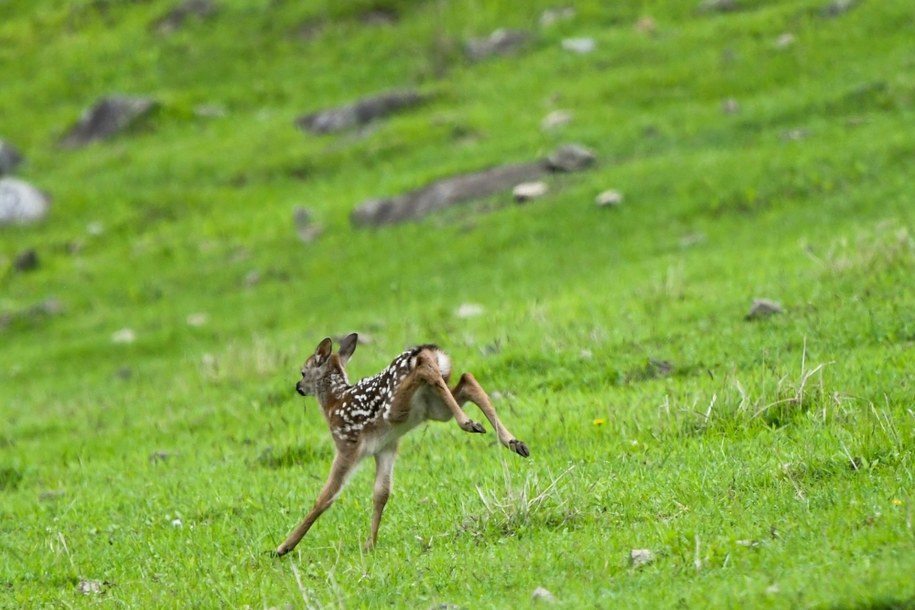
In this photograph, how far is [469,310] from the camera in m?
18.7

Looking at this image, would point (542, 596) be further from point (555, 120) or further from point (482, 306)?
point (555, 120)

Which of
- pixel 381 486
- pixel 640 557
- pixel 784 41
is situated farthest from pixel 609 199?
pixel 640 557

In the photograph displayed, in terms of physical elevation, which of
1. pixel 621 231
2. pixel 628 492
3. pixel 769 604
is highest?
pixel 769 604

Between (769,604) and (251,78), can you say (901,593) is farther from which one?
(251,78)

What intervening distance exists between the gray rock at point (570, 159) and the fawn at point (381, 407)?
1485 centimetres

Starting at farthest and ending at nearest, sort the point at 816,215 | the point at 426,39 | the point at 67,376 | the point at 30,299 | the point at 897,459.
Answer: the point at 426,39 → the point at 30,299 → the point at 67,376 → the point at 816,215 → the point at 897,459

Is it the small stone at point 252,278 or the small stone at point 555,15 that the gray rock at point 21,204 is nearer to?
the small stone at point 252,278

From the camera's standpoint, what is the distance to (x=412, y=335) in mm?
17203

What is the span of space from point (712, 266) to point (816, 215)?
2.41m

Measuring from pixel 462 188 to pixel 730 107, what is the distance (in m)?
5.16

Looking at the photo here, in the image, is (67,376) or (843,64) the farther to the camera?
(843,64)

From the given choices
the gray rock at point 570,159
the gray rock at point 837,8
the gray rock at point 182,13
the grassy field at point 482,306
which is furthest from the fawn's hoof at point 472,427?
the gray rock at point 182,13

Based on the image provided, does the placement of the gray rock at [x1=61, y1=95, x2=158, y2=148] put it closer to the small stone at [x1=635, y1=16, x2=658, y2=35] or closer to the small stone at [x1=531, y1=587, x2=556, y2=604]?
the small stone at [x1=635, y1=16, x2=658, y2=35]

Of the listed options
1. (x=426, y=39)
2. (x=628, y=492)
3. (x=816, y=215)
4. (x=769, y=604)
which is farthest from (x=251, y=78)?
(x=769, y=604)
